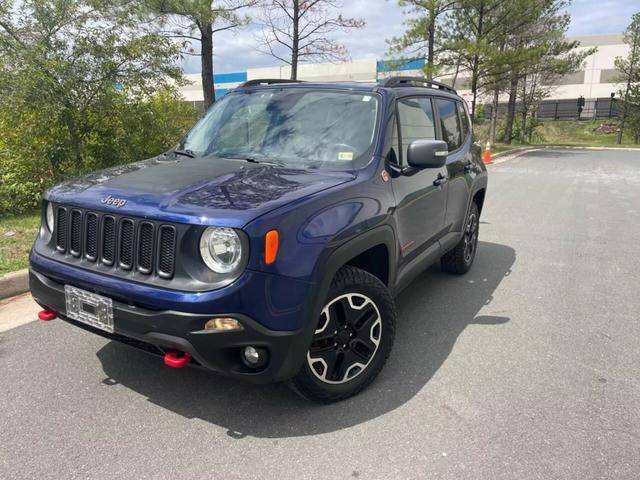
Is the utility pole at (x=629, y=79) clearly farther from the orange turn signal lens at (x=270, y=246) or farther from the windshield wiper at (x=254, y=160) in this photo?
the orange turn signal lens at (x=270, y=246)

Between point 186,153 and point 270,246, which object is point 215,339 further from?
point 186,153

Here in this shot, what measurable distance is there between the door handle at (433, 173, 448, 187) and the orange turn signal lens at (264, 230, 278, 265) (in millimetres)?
2033

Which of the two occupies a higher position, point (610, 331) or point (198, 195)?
point (198, 195)

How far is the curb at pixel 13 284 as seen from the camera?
4504mm

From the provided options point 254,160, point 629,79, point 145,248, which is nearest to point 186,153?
point 254,160

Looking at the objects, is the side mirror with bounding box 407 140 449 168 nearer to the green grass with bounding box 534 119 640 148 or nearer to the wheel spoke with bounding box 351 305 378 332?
the wheel spoke with bounding box 351 305 378 332

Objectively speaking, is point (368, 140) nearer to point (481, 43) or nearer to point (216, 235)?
point (216, 235)

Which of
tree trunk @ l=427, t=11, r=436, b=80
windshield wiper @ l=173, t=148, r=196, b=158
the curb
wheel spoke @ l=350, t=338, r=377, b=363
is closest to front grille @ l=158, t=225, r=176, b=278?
wheel spoke @ l=350, t=338, r=377, b=363

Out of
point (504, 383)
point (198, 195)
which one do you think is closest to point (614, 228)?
point (504, 383)

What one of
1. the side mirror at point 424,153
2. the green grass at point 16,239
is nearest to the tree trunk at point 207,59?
the green grass at point 16,239

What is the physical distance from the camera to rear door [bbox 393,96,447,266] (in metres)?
3.49

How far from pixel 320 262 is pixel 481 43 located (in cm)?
2211

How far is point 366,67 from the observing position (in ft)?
177

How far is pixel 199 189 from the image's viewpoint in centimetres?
271
